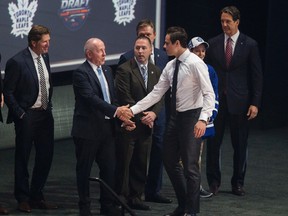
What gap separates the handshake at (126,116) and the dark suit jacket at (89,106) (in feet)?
0.20

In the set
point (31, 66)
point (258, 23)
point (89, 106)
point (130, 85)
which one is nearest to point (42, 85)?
point (31, 66)

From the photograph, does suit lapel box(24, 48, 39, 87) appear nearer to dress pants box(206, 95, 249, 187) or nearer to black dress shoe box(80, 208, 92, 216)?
black dress shoe box(80, 208, 92, 216)

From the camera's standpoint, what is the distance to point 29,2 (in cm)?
1023

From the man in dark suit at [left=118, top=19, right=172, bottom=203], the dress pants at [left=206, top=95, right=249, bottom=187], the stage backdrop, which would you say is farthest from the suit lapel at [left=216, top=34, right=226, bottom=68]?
the stage backdrop

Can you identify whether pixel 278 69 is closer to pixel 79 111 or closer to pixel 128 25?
pixel 128 25

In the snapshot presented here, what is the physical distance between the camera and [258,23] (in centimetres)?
1195

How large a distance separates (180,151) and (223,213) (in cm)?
75

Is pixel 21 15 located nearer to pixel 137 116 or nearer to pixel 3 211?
pixel 137 116

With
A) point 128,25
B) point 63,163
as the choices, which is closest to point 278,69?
point 128,25

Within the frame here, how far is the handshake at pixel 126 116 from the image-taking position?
7.96m

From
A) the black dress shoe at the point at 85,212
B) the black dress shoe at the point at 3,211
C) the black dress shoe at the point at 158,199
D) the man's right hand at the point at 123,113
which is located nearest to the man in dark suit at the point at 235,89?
the black dress shoe at the point at 158,199

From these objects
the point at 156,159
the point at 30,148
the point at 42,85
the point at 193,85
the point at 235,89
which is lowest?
the point at 156,159

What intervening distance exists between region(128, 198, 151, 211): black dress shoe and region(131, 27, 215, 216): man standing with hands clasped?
455mm

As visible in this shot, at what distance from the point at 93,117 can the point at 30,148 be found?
27.4 inches
